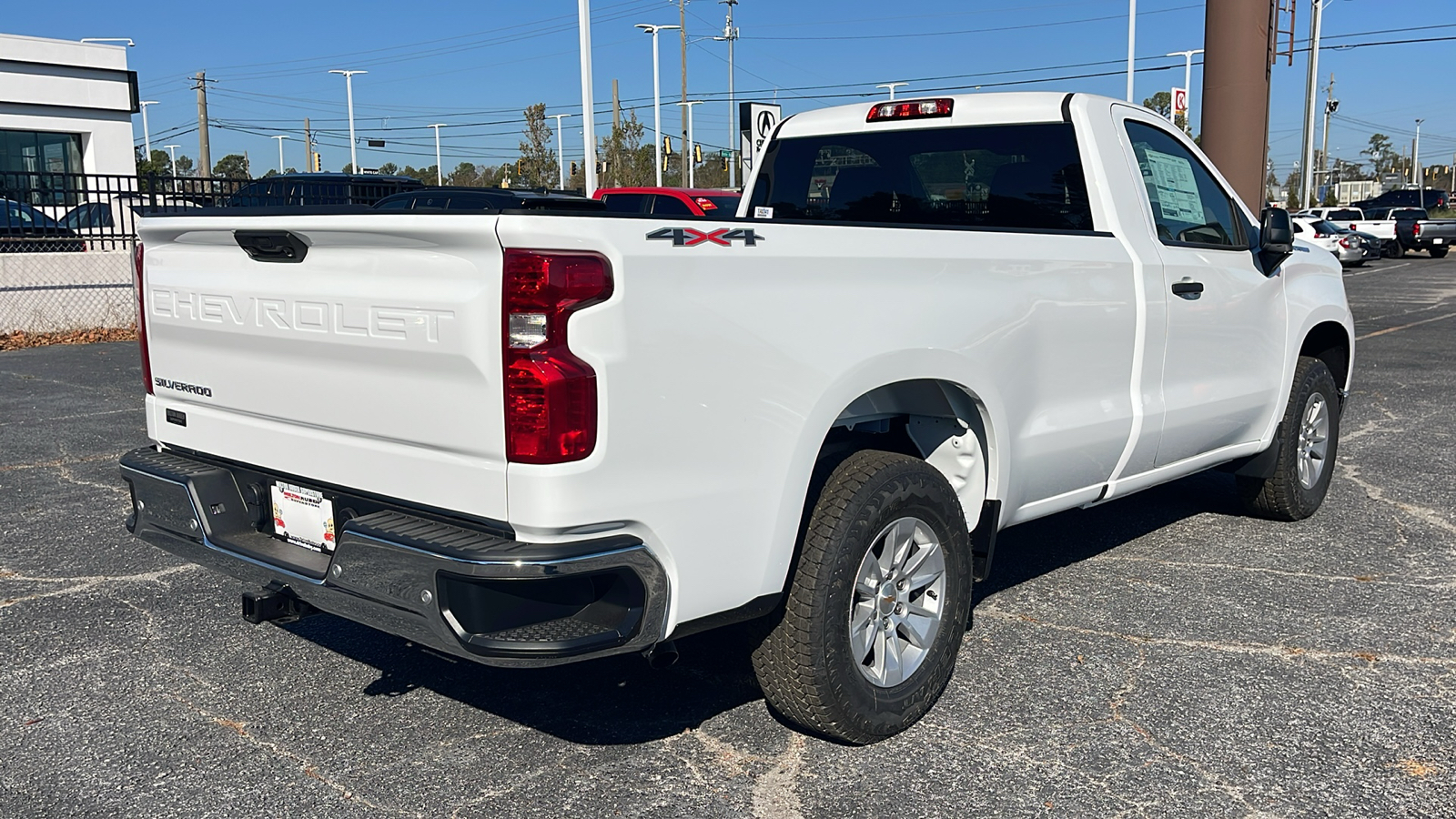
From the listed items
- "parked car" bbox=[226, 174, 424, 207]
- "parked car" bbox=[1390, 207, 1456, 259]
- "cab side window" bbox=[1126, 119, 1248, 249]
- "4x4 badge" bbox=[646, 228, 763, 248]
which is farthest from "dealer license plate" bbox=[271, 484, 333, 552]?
"parked car" bbox=[1390, 207, 1456, 259]

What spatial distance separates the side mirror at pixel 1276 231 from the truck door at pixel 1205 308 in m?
0.09

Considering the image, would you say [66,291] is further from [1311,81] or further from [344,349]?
[1311,81]

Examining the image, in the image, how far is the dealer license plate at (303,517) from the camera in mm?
3361

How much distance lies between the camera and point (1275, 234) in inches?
210

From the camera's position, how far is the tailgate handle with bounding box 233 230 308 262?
3307 millimetres

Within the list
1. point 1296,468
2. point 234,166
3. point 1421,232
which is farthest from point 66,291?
point 234,166

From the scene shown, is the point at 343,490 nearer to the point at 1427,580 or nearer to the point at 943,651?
the point at 943,651

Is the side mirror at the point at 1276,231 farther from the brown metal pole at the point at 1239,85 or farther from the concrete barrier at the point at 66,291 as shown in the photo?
the concrete barrier at the point at 66,291

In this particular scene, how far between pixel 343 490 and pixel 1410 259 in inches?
1645

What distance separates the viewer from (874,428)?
159 inches

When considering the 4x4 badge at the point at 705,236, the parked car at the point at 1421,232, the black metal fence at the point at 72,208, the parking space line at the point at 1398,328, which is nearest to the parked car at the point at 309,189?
the black metal fence at the point at 72,208

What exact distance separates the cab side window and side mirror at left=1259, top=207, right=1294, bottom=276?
9 cm

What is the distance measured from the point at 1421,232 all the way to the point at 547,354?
4162cm

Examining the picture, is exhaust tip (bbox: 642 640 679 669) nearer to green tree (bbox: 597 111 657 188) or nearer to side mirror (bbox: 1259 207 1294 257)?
side mirror (bbox: 1259 207 1294 257)
